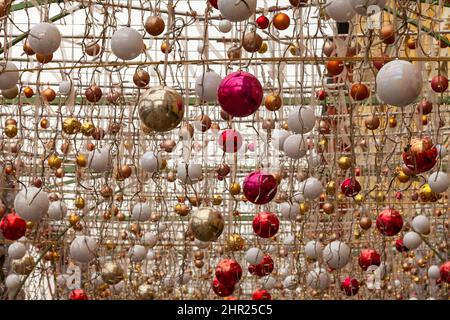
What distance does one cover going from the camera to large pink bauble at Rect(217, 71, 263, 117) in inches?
89.7

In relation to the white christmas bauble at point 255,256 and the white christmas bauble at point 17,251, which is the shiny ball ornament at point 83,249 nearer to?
the white christmas bauble at point 255,256

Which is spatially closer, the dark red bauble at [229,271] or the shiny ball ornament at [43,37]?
the shiny ball ornament at [43,37]

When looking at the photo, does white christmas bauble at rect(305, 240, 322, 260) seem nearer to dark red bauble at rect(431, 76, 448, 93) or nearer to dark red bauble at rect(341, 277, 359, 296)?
dark red bauble at rect(341, 277, 359, 296)

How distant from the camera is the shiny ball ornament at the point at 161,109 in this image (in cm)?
233

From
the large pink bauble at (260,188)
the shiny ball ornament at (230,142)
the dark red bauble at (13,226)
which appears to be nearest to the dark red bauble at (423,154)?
the large pink bauble at (260,188)

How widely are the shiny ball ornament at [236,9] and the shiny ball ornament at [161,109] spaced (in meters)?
0.28

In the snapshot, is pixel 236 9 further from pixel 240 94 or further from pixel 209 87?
pixel 209 87

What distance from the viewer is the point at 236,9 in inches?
87.7

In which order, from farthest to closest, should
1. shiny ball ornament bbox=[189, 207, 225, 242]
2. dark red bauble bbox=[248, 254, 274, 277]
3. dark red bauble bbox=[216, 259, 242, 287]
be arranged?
1. dark red bauble bbox=[248, 254, 274, 277]
2. dark red bauble bbox=[216, 259, 242, 287]
3. shiny ball ornament bbox=[189, 207, 225, 242]

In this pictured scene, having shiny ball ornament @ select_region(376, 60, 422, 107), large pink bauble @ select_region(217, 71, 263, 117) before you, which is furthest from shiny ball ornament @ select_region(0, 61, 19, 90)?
shiny ball ornament @ select_region(376, 60, 422, 107)

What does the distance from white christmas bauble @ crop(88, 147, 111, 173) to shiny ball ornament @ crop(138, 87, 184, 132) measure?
1.15 meters
